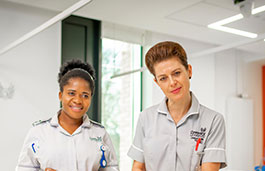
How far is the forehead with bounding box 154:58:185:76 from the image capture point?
1259 millimetres

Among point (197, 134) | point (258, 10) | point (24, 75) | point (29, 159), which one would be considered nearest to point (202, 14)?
point (258, 10)

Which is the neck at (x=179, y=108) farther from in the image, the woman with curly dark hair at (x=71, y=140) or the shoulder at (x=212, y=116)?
the woman with curly dark hair at (x=71, y=140)

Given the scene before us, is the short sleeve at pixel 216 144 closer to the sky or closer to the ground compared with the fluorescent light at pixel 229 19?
closer to the ground

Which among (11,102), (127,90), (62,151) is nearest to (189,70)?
(62,151)

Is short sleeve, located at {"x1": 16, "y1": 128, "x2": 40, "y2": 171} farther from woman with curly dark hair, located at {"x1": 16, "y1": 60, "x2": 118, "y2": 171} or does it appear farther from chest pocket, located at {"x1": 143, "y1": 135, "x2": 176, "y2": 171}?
chest pocket, located at {"x1": 143, "y1": 135, "x2": 176, "y2": 171}

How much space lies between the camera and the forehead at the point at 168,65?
1259 mm

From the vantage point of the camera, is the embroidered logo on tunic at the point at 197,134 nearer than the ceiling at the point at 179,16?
Yes

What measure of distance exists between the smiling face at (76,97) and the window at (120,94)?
166 cm

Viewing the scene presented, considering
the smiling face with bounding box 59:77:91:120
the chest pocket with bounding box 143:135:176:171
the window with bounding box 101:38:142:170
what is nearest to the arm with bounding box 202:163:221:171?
the chest pocket with bounding box 143:135:176:171

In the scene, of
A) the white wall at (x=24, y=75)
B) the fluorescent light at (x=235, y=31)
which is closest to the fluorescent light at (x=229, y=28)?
the fluorescent light at (x=235, y=31)

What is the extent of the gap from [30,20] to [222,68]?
66.8 inches

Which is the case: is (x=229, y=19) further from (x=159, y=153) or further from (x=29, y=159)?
(x=29, y=159)

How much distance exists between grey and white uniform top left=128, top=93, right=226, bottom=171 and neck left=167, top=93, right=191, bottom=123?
2 cm

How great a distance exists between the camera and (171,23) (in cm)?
240
